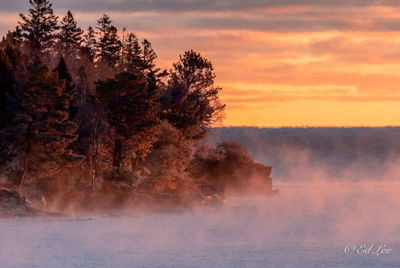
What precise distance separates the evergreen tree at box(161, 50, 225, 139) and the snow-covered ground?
609 inches

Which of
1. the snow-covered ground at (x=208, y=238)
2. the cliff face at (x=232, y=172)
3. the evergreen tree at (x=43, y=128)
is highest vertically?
the evergreen tree at (x=43, y=128)

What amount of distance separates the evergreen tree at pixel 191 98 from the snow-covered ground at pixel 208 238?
15.5 meters

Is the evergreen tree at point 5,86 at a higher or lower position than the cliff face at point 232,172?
higher

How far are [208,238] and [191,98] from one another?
4284 cm

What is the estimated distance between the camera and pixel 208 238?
46.2 meters

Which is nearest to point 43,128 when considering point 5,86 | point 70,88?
point 5,86

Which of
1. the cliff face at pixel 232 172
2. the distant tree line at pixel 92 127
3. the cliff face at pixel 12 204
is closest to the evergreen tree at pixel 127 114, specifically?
the distant tree line at pixel 92 127

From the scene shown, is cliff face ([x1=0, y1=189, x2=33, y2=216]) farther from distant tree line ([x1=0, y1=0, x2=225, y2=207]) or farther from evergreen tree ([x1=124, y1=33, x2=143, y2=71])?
evergreen tree ([x1=124, y1=33, x2=143, y2=71])

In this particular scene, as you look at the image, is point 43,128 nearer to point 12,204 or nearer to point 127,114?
point 12,204

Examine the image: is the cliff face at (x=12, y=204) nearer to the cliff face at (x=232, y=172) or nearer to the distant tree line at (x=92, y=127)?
the distant tree line at (x=92, y=127)

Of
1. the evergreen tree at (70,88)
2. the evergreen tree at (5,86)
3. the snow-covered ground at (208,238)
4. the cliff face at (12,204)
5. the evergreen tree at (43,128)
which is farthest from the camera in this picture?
the evergreen tree at (70,88)

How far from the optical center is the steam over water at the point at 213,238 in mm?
36312

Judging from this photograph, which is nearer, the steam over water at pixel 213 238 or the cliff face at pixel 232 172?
the steam over water at pixel 213 238

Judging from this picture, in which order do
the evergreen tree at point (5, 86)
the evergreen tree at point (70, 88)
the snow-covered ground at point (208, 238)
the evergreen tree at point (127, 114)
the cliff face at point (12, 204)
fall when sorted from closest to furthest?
the snow-covered ground at point (208, 238), the cliff face at point (12, 204), the evergreen tree at point (5, 86), the evergreen tree at point (70, 88), the evergreen tree at point (127, 114)
